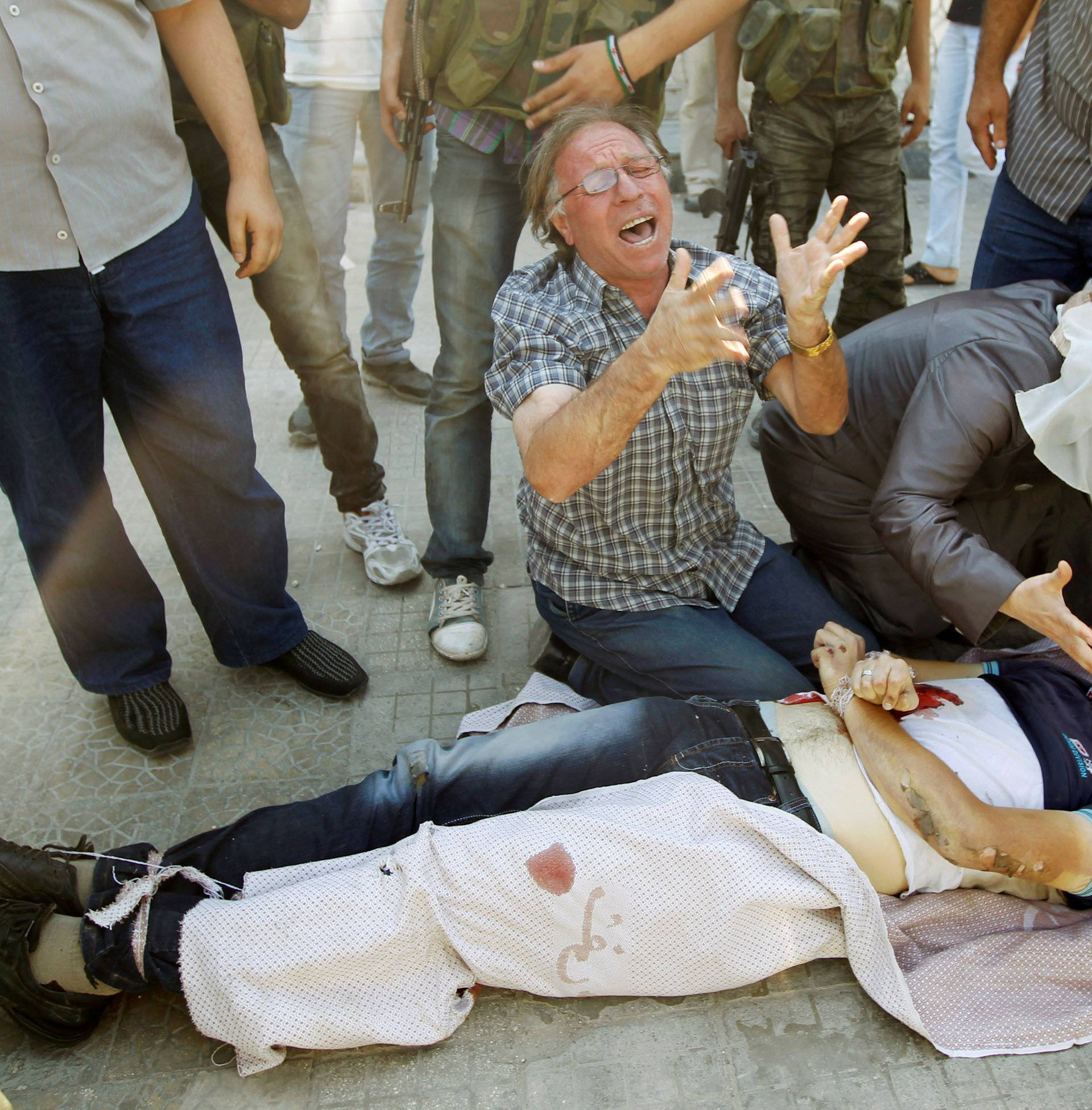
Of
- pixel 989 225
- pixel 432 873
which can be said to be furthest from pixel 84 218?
pixel 989 225

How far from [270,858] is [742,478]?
212 cm

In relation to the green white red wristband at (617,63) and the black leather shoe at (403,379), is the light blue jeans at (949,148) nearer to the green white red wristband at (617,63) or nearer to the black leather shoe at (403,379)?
the black leather shoe at (403,379)

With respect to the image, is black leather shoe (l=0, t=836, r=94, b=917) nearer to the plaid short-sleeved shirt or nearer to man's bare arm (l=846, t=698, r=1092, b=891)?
the plaid short-sleeved shirt

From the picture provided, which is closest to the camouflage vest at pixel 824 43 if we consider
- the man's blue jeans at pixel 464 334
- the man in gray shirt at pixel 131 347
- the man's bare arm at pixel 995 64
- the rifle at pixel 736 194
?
the rifle at pixel 736 194

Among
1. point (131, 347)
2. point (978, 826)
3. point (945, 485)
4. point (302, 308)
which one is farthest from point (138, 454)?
point (978, 826)

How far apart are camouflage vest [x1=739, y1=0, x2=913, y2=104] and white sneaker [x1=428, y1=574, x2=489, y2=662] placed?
5.89ft

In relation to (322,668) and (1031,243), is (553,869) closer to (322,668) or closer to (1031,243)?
(322,668)

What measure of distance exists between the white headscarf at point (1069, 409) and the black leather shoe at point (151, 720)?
1.91 meters

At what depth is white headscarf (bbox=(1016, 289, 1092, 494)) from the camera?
1.92 meters

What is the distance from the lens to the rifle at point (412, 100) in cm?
258

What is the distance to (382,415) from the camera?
389 centimetres

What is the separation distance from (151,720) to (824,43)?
263 cm

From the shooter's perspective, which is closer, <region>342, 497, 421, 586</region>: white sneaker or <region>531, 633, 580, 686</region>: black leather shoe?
<region>531, 633, 580, 686</region>: black leather shoe

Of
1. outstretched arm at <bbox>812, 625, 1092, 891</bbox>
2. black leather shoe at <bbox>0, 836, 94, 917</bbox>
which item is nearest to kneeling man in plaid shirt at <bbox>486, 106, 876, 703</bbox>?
outstretched arm at <bbox>812, 625, 1092, 891</bbox>
